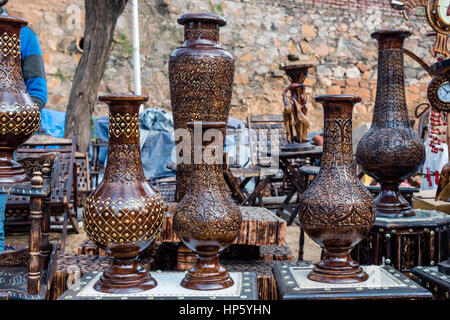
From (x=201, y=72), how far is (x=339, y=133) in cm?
83

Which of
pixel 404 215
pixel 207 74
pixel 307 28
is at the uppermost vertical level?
pixel 307 28

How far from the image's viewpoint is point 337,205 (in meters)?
1.80

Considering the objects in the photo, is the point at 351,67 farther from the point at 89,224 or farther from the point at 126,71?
the point at 89,224

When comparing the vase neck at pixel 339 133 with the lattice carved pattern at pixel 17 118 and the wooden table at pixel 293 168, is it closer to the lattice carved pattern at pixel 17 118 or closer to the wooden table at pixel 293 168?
the lattice carved pattern at pixel 17 118

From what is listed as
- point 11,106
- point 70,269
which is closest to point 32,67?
point 11,106

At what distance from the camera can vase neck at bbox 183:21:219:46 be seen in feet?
7.93

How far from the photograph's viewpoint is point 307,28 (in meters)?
9.34

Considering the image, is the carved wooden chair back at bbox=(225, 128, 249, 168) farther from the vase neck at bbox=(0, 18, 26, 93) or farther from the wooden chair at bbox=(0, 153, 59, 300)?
the vase neck at bbox=(0, 18, 26, 93)

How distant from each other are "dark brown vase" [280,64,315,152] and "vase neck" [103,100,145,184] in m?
3.17

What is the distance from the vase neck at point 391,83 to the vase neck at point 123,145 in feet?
4.60

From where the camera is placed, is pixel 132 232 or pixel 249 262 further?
pixel 249 262

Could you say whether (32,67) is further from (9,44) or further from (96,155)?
(96,155)
